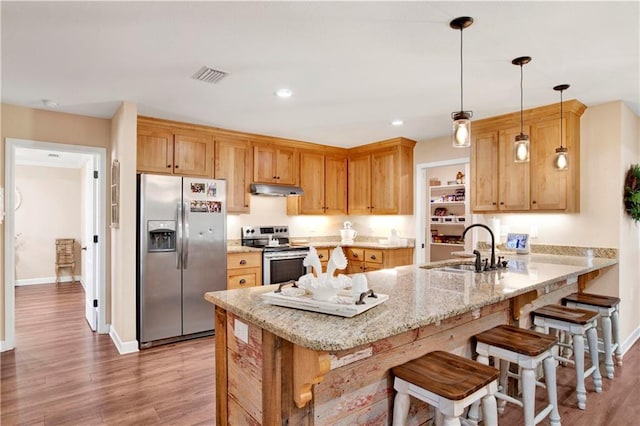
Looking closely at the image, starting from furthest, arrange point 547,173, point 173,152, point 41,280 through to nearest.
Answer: point 41,280 → point 173,152 → point 547,173

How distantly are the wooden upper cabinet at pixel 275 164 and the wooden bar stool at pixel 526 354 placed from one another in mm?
3509

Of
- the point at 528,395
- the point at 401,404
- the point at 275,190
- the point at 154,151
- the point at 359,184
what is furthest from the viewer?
Answer: the point at 359,184

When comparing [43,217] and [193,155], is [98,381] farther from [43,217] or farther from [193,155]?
[43,217]

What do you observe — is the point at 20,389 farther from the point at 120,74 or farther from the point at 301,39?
the point at 301,39

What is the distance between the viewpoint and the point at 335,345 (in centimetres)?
115

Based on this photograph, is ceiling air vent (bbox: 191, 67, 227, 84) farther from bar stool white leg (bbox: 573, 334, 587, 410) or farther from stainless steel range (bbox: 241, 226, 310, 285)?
bar stool white leg (bbox: 573, 334, 587, 410)

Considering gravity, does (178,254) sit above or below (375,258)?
above

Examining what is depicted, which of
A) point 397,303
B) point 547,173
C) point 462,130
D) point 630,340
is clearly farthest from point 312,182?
point 630,340

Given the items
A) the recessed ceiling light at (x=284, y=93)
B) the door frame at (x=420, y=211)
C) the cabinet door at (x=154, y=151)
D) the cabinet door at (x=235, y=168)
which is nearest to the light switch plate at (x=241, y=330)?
the recessed ceiling light at (x=284, y=93)

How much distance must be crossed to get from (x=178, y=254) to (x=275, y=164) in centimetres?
185

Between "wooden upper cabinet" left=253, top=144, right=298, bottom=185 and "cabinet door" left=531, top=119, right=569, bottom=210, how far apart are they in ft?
9.77

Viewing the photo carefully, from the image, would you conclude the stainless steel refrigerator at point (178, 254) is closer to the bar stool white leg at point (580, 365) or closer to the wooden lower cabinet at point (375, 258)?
the wooden lower cabinet at point (375, 258)

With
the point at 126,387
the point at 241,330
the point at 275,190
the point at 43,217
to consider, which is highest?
the point at 275,190

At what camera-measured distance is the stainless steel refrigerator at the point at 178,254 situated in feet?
12.1
